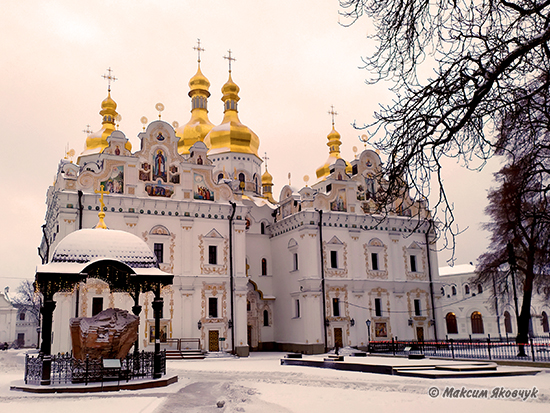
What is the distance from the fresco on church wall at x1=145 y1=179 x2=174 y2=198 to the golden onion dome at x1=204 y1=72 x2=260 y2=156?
12.5 metres

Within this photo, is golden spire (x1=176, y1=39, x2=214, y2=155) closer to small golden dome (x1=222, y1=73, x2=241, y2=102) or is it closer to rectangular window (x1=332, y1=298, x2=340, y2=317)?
small golden dome (x1=222, y1=73, x2=241, y2=102)

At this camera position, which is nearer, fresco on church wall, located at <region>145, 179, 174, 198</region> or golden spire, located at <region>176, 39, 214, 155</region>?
fresco on church wall, located at <region>145, 179, 174, 198</region>

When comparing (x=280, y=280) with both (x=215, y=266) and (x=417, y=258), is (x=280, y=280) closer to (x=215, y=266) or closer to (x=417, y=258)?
(x=215, y=266)

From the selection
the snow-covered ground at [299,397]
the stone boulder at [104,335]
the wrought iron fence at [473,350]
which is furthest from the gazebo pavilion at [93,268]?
the wrought iron fence at [473,350]

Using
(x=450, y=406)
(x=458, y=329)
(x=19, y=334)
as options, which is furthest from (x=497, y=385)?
(x=19, y=334)

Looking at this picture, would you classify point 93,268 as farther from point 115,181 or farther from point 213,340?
point 213,340

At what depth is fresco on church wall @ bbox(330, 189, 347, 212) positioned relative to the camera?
36406mm

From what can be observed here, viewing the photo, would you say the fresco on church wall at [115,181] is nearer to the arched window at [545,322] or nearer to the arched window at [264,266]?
the arched window at [264,266]

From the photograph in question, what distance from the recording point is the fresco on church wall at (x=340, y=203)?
36.4 meters

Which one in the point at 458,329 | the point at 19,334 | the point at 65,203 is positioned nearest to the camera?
the point at 65,203

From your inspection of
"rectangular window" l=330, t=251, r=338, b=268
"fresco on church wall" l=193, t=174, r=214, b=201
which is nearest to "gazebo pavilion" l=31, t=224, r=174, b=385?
"fresco on church wall" l=193, t=174, r=214, b=201

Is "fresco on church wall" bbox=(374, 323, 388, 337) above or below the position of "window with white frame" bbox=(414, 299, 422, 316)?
Answer: below

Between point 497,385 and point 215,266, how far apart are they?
20220 millimetres

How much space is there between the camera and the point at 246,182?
4338cm
